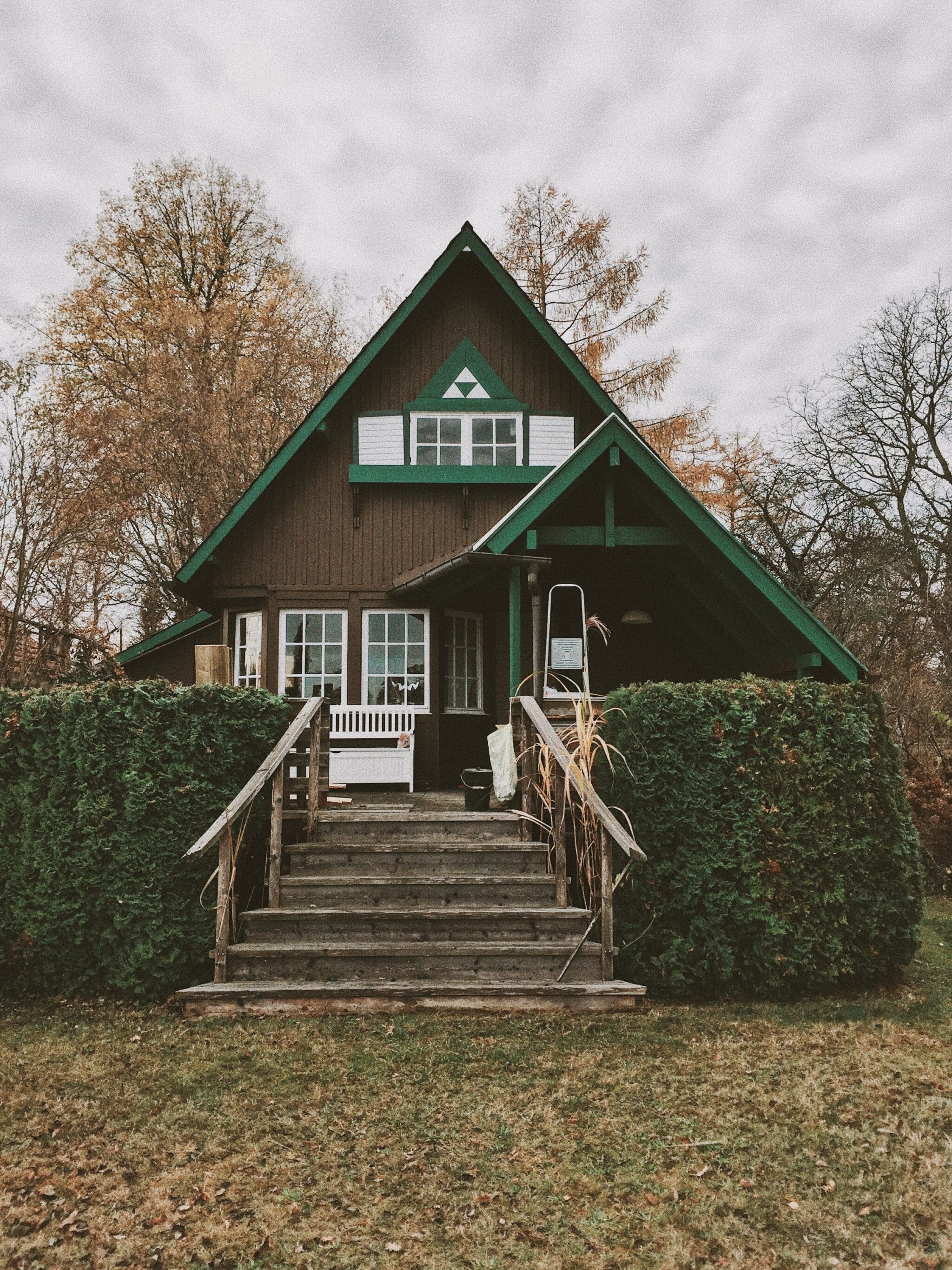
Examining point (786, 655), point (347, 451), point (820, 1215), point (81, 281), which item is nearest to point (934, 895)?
point (786, 655)

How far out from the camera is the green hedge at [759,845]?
6.00 m

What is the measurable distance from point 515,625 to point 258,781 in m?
3.71

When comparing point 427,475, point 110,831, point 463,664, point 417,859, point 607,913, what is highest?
point 427,475

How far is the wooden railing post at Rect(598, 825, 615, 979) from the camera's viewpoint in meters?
5.95

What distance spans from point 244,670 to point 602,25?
8.31 metres

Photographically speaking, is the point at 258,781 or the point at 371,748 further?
the point at 371,748

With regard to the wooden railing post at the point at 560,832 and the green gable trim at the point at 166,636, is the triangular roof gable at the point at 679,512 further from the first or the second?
the green gable trim at the point at 166,636

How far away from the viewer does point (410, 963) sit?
6.01m

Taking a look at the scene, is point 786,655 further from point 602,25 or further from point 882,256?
point 882,256

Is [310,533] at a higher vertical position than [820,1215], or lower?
higher

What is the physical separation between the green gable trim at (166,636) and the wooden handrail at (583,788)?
888cm

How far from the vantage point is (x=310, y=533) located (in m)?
12.0

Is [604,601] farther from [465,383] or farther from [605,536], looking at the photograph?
[465,383]

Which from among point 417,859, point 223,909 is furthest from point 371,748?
point 223,909
